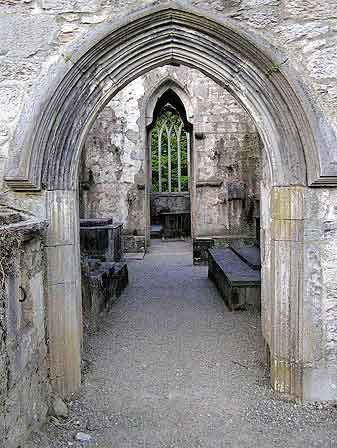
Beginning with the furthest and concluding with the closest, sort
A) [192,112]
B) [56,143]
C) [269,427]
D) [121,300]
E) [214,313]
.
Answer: [192,112] → [121,300] → [214,313] → [56,143] → [269,427]

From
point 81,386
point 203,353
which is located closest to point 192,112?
point 203,353

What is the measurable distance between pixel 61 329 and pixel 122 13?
2.57 metres

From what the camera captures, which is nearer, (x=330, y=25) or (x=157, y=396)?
(x=330, y=25)

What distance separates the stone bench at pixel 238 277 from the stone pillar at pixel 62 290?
3.27 meters

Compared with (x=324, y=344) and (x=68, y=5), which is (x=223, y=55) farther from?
(x=324, y=344)

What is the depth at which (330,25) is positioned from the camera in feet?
11.9

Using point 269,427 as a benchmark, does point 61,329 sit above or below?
above

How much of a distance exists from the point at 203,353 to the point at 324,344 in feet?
5.22

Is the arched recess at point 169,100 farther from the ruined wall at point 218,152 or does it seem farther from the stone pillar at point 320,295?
the stone pillar at point 320,295

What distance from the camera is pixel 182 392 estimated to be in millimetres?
4082

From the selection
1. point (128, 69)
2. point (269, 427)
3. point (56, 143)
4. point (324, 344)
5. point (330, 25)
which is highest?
point (330, 25)

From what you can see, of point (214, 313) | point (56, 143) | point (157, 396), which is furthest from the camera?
point (214, 313)

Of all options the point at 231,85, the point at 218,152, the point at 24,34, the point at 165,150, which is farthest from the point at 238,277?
the point at 165,150

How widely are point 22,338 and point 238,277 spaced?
4.18 m
